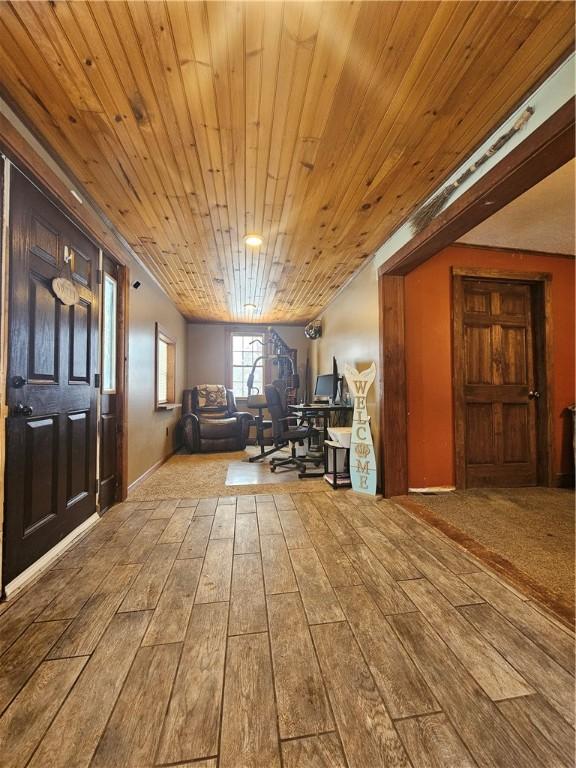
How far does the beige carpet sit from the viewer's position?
300 centimetres

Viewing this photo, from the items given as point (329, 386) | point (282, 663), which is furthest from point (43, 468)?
point (329, 386)

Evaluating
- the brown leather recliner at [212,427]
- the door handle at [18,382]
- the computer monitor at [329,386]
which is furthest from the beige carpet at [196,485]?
the door handle at [18,382]

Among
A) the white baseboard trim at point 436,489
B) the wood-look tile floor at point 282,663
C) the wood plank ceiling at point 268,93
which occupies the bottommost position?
the wood-look tile floor at point 282,663

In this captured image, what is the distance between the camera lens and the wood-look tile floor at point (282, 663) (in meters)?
0.84

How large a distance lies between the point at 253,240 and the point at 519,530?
301 cm

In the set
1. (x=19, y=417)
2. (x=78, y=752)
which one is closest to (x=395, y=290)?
(x=19, y=417)

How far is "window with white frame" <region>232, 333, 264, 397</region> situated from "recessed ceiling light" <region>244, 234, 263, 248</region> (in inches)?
147

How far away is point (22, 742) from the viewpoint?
86 cm

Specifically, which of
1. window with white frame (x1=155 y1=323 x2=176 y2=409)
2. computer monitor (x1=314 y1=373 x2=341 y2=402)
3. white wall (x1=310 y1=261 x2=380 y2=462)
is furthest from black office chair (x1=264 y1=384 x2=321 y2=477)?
window with white frame (x1=155 y1=323 x2=176 y2=409)

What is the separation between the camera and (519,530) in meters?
2.14

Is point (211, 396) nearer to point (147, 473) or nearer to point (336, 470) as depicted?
point (147, 473)

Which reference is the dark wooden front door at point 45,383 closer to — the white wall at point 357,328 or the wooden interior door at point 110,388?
the wooden interior door at point 110,388

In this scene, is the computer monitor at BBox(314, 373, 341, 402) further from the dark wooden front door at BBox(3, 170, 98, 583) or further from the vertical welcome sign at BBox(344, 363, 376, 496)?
the dark wooden front door at BBox(3, 170, 98, 583)

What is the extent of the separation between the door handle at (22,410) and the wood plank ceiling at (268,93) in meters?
1.42
